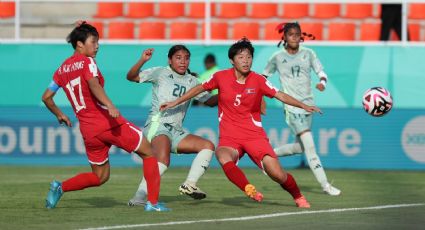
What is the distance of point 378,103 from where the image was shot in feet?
44.9

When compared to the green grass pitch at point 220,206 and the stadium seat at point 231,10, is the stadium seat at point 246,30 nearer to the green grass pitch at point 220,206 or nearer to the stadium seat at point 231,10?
the stadium seat at point 231,10

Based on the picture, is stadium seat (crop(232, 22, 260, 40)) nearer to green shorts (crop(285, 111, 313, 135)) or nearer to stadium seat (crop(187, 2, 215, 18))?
stadium seat (crop(187, 2, 215, 18))

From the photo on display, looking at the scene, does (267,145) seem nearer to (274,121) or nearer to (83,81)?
(83,81)

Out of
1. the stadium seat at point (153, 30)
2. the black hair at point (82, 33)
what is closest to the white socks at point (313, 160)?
the black hair at point (82, 33)

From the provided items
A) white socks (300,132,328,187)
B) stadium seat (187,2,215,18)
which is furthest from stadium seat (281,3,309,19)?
white socks (300,132,328,187)

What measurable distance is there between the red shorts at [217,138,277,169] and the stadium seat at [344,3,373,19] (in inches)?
434

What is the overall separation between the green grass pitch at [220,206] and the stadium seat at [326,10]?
5689 millimetres

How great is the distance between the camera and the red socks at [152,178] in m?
11.6

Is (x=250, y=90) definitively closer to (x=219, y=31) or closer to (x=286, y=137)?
(x=286, y=137)

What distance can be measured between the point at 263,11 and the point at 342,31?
5.52 feet

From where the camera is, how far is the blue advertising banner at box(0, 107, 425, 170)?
19625mm

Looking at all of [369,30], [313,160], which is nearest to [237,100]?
[313,160]

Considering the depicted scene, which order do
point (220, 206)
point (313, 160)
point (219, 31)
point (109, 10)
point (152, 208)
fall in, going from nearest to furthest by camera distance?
point (152, 208), point (220, 206), point (313, 160), point (219, 31), point (109, 10)

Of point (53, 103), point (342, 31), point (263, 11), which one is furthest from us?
point (263, 11)
